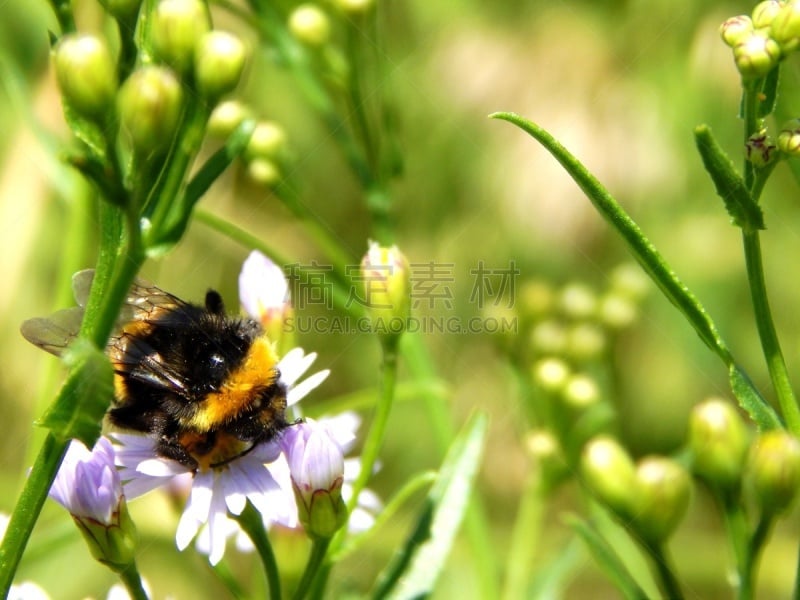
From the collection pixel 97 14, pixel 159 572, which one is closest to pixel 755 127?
pixel 97 14

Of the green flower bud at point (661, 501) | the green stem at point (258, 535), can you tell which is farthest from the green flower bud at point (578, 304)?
the green stem at point (258, 535)

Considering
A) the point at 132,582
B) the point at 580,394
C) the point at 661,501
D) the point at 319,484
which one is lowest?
the point at 132,582

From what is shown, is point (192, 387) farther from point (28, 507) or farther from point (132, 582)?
point (28, 507)

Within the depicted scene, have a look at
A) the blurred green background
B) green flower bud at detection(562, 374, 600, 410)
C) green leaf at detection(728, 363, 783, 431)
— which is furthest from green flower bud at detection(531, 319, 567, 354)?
green leaf at detection(728, 363, 783, 431)

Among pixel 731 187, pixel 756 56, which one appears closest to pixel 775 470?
pixel 731 187

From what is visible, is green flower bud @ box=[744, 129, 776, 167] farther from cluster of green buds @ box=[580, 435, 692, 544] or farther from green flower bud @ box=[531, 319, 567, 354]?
green flower bud @ box=[531, 319, 567, 354]

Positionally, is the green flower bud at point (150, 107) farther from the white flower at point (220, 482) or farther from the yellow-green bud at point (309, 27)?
the yellow-green bud at point (309, 27)
